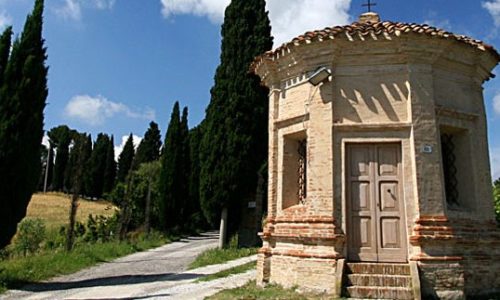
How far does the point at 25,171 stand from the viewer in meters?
11.5

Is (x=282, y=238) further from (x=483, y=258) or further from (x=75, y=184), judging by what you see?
(x=75, y=184)

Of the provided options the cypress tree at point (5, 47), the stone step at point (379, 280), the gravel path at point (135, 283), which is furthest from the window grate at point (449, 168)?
the cypress tree at point (5, 47)

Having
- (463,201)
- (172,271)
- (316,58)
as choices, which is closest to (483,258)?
(463,201)

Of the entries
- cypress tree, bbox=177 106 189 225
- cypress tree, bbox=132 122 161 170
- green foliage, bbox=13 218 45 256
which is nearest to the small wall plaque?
green foliage, bbox=13 218 45 256

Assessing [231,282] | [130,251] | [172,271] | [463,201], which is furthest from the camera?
[130,251]

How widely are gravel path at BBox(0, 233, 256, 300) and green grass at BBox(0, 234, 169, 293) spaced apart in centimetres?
43

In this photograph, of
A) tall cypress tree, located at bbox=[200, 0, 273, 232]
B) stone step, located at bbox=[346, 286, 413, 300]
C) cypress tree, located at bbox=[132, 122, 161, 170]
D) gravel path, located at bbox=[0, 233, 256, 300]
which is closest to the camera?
stone step, located at bbox=[346, 286, 413, 300]

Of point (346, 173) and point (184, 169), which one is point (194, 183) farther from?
point (346, 173)

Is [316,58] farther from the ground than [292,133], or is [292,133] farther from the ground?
[316,58]

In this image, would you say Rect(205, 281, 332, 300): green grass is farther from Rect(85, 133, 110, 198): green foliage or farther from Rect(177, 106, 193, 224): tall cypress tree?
Rect(85, 133, 110, 198): green foliage

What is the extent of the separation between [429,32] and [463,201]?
3.44 metres

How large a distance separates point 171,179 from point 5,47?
14966 millimetres

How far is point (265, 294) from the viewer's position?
774 cm

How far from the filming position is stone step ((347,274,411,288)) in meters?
7.09
